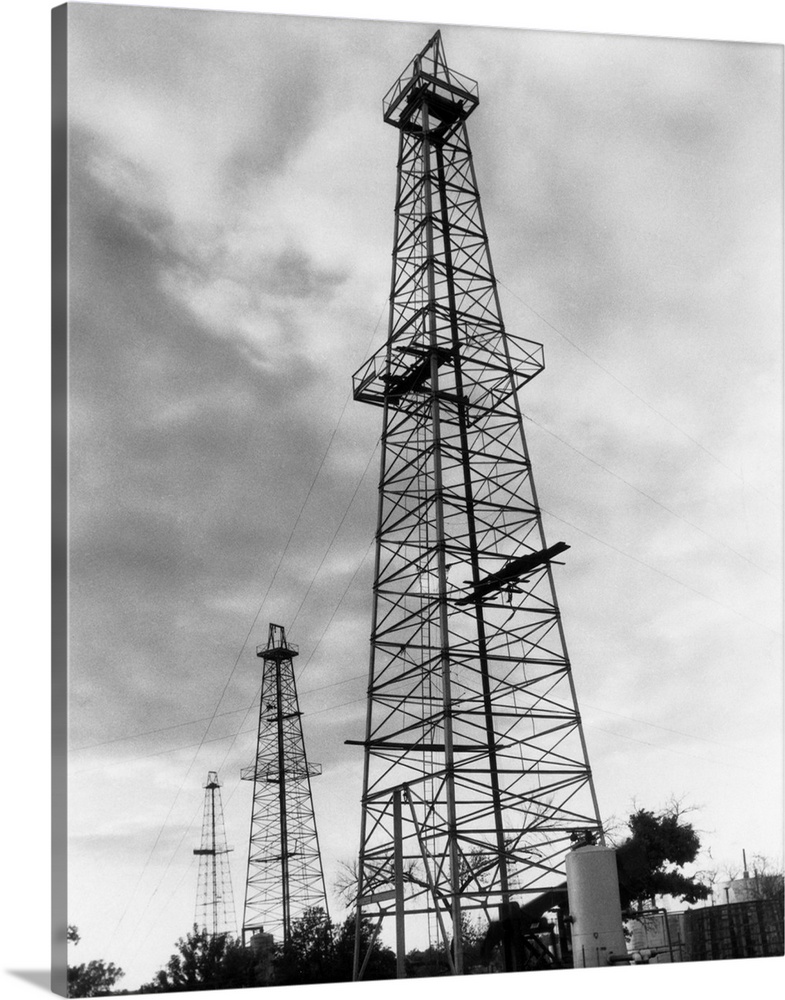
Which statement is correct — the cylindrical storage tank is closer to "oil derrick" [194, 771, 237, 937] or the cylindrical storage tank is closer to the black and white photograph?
the black and white photograph

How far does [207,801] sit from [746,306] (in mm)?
9062

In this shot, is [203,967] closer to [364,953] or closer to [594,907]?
[364,953]

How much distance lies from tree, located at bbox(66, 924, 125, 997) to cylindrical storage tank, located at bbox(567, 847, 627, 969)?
226 inches

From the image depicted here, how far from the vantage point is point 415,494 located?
1816 cm

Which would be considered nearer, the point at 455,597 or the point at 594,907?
the point at 594,907

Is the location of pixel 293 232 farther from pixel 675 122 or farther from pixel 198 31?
pixel 675 122

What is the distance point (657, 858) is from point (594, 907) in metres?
3.14

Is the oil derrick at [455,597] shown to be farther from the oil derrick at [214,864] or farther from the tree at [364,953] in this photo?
the oil derrick at [214,864]

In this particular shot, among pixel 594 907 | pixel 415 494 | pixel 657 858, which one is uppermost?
pixel 415 494

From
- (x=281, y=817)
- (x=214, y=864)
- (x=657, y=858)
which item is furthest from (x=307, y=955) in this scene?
(x=281, y=817)

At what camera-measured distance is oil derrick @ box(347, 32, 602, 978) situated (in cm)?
1662

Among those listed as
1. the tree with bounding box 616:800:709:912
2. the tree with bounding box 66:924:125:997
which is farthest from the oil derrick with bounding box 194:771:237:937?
the tree with bounding box 616:800:709:912

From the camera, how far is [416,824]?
627 inches
